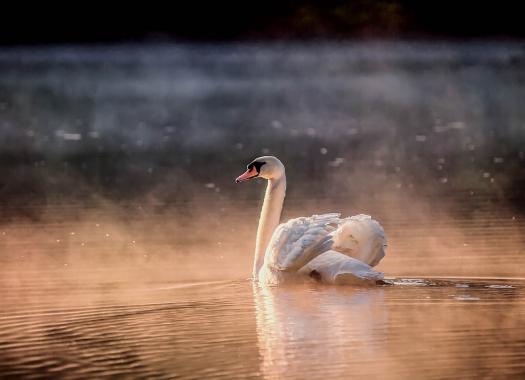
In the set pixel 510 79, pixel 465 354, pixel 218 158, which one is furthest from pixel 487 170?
pixel 510 79

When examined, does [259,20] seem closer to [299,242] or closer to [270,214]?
[270,214]

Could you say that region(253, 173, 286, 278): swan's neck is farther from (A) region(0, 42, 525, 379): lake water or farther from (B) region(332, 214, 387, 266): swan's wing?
(B) region(332, 214, 387, 266): swan's wing

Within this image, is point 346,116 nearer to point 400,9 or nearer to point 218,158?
point 218,158

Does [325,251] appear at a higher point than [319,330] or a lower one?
higher

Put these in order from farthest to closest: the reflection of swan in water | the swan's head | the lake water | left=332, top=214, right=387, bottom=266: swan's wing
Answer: the swan's head, left=332, top=214, right=387, bottom=266: swan's wing, the lake water, the reflection of swan in water

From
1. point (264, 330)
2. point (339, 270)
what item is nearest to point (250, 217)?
point (339, 270)

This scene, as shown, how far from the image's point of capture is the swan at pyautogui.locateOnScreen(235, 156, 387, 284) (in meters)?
11.6

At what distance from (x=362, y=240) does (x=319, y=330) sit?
2472 millimetres

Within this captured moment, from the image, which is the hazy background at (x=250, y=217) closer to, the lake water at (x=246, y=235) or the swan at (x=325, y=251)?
the lake water at (x=246, y=235)

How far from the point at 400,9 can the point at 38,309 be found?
1812 inches

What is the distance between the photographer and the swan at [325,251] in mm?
11648

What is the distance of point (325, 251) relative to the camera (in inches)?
465

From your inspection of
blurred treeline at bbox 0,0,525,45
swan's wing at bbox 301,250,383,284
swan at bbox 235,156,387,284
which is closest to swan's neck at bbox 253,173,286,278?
swan at bbox 235,156,387,284

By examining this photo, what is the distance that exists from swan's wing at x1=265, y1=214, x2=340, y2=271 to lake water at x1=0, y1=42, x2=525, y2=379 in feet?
0.75
